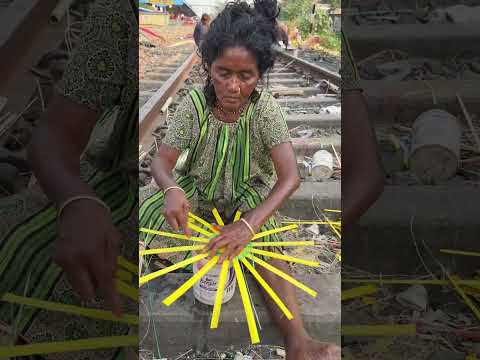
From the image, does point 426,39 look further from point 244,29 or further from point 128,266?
point 128,266

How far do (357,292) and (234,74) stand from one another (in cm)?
45

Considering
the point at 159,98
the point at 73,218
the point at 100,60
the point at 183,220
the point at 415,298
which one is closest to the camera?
the point at 73,218

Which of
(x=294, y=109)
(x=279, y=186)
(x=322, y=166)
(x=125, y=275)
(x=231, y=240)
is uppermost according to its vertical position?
(x=294, y=109)

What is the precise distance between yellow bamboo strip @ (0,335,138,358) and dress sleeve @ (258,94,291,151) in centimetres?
45

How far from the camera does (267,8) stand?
641 millimetres

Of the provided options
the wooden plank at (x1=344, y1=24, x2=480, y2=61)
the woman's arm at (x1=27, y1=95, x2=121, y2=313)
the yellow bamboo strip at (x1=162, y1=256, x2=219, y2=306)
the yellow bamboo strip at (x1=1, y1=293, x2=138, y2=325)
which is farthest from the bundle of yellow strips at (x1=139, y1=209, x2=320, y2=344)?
the wooden plank at (x1=344, y1=24, x2=480, y2=61)

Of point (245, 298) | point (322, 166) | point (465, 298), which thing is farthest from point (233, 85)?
point (465, 298)

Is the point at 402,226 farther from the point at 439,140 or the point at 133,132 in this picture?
the point at 133,132

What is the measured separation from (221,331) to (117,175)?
0.48m

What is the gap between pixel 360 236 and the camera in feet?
2.49

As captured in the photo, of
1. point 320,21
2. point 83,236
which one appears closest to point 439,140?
→ point 320,21

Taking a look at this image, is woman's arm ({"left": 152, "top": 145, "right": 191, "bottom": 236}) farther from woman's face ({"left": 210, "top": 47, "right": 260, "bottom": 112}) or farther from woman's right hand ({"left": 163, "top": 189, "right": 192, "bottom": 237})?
woman's face ({"left": 210, "top": 47, "right": 260, "bottom": 112})

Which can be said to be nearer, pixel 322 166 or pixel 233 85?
pixel 233 85

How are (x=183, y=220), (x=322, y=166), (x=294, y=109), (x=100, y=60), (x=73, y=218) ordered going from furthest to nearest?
1. (x=294, y=109)
2. (x=322, y=166)
3. (x=183, y=220)
4. (x=100, y=60)
5. (x=73, y=218)
